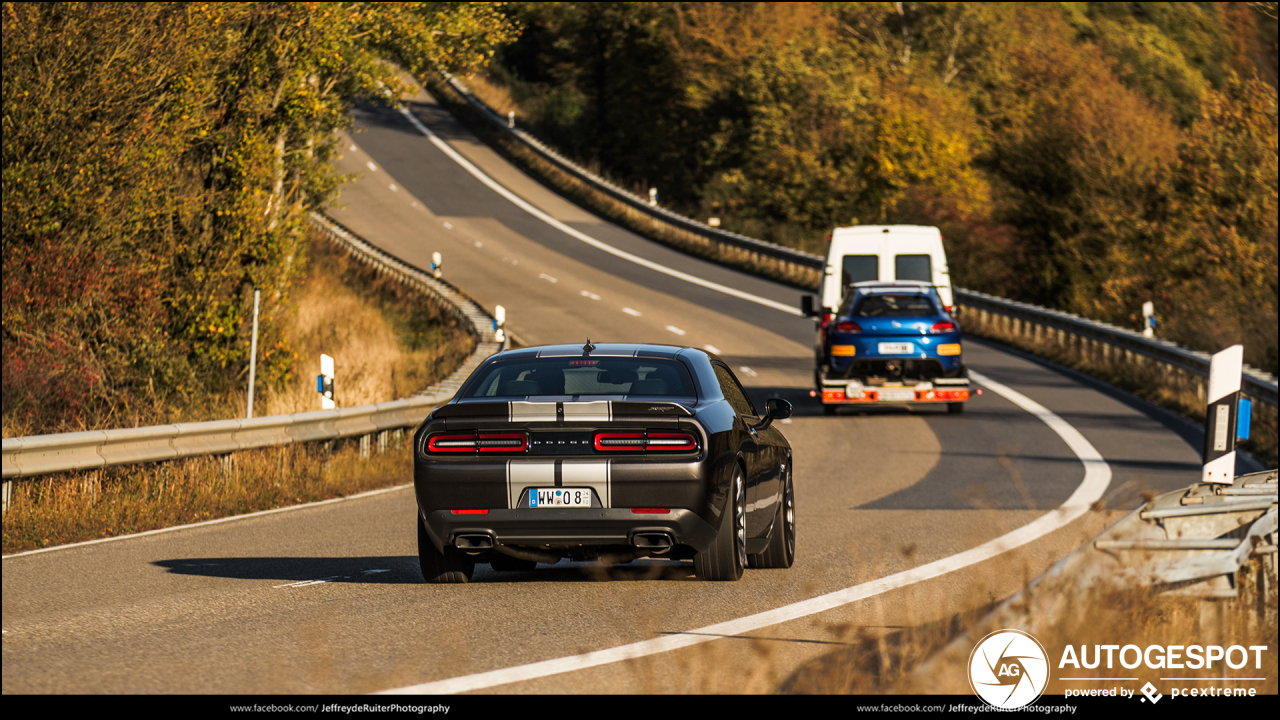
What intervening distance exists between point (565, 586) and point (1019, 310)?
23.7m

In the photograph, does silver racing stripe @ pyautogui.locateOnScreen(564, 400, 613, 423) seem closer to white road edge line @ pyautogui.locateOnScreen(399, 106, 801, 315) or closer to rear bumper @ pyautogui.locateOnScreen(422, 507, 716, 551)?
rear bumper @ pyautogui.locateOnScreen(422, 507, 716, 551)

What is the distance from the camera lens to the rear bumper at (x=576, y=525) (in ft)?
26.9

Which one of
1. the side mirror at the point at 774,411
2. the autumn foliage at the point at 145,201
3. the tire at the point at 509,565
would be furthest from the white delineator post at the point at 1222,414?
the autumn foliage at the point at 145,201

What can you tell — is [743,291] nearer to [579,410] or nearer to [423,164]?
[423,164]

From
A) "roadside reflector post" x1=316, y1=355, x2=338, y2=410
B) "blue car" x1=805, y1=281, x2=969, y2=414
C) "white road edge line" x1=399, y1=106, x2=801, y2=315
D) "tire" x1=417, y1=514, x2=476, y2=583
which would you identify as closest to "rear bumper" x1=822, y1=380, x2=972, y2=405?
"blue car" x1=805, y1=281, x2=969, y2=414

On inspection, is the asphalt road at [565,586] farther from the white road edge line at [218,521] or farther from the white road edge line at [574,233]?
the white road edge line at [574,233]

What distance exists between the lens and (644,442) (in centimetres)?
827

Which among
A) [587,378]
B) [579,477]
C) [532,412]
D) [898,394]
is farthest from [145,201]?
[579,477]

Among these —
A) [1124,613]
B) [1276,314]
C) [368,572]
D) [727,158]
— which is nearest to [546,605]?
[368,572]

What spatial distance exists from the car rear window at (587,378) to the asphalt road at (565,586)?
1142mm

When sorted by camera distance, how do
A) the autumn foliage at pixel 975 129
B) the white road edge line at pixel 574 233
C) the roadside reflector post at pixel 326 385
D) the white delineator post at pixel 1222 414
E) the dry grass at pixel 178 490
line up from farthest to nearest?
the white road edge line at pixel 574 233
the autumn foliage at pixel 975 129
the roadside reflector post at pixel 326 385
the dry grass at pixel 178 490
the white delineator post at pixel 1222 414

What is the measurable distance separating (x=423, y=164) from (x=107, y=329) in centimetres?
4169

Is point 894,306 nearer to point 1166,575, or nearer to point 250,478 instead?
point 250,478

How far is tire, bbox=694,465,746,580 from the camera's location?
8.64m
